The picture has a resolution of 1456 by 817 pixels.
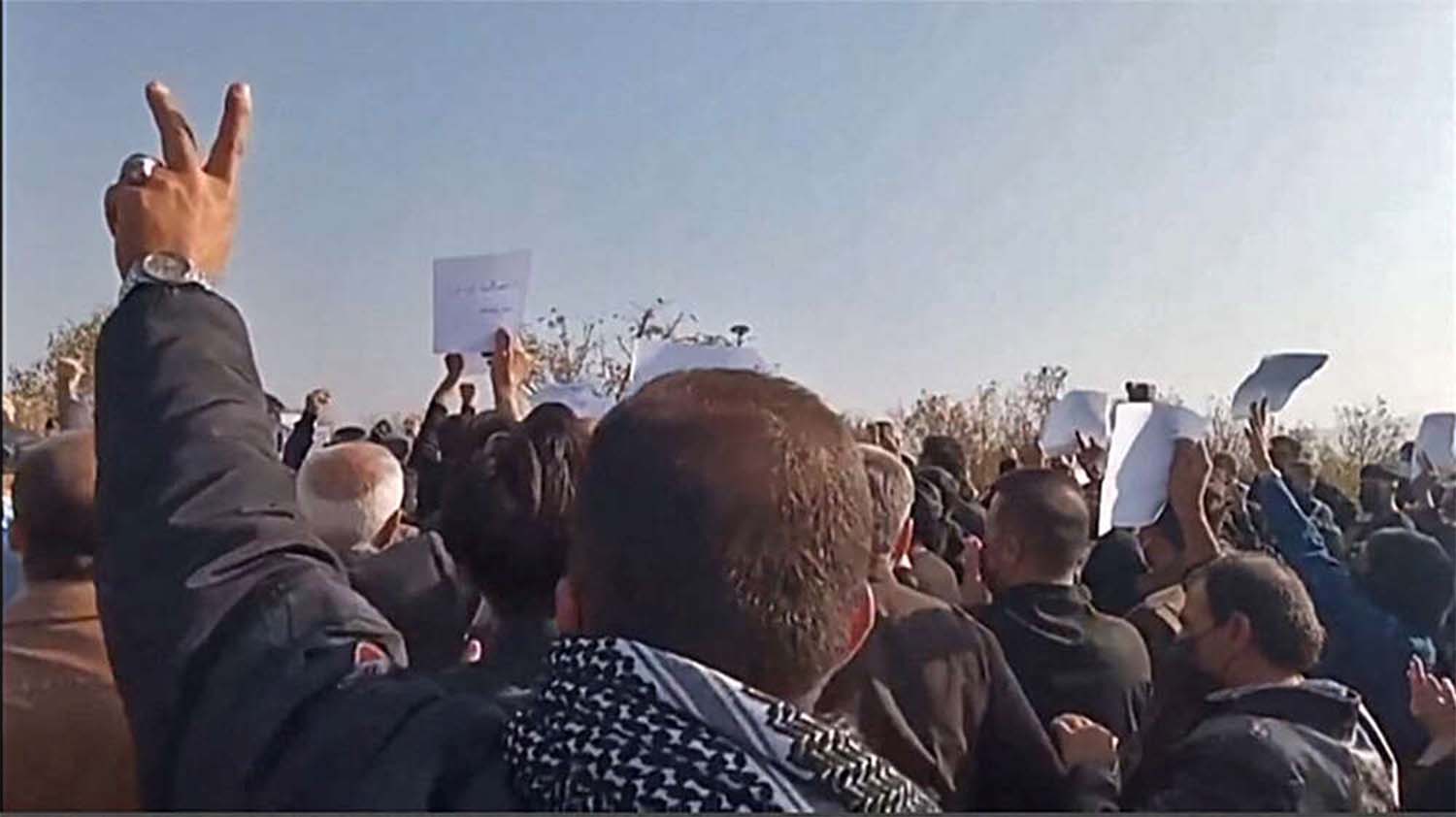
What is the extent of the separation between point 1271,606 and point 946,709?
0.40 meters

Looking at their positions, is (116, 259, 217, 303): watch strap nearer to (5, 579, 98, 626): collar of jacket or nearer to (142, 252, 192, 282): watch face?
(142, 252, 192, 282): watch face

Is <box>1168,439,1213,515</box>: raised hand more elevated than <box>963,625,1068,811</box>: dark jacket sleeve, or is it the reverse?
<box>1168,439,1213,515</box>: raised hand

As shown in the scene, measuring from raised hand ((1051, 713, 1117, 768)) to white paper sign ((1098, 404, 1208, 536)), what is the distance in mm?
465

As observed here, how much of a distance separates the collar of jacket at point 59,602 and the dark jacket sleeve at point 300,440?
0.50m

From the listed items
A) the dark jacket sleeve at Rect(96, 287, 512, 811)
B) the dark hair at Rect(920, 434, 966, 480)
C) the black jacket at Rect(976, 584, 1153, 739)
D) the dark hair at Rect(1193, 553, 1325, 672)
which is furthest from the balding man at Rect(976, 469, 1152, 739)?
the dark jacket sleeve at Rect(96, 287, 512, 811)

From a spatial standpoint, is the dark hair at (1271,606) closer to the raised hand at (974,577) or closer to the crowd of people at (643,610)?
the crowd of people at (643,610)

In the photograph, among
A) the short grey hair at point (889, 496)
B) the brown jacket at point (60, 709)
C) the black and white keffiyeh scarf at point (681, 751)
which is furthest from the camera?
the short grey hair at point (889, 496)

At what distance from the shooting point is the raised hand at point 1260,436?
219 cm

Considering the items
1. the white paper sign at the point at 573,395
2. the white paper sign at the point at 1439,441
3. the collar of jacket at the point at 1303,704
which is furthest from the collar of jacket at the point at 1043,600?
the white paper sign at the point at 573,395

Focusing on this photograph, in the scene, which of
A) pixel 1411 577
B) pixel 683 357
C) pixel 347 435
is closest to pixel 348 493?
pixel 347 435

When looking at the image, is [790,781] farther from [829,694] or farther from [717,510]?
[829,694]

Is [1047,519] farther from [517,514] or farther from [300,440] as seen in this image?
[300,440]

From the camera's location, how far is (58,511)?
154cm

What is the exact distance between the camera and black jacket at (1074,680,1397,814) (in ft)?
5.24
